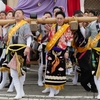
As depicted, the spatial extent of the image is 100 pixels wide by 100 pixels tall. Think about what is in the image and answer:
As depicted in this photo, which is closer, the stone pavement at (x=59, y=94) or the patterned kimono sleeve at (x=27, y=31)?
the patterned kimono sleeve at (x=27, y=31)

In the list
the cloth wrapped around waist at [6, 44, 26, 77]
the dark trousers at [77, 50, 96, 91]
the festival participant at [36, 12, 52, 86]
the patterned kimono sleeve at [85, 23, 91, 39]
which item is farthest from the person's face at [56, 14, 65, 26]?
the dark trousers at [77, 50, 96, 91]

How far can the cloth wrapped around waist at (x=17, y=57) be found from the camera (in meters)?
5.42

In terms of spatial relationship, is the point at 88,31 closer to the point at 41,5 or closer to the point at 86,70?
the point at 86,70

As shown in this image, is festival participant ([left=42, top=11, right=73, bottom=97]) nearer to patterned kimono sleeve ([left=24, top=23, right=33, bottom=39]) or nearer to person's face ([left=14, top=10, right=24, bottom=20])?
patterned kimono sleeve ([left=24, top=23, right=33, bottom=39])

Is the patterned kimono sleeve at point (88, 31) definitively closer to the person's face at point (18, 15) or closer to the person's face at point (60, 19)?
the person's face at point (60, 19)

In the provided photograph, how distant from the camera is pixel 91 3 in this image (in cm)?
1248

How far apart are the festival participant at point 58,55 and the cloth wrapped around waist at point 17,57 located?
470 mm

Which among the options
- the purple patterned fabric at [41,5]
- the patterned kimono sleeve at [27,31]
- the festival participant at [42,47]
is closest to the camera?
the patterned kimono sleeve at [27,31]

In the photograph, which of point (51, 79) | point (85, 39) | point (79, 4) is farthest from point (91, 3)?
point (51, 79)

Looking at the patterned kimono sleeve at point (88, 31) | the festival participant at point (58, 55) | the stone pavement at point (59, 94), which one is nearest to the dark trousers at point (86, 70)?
the stone pavement at point (59, 94)

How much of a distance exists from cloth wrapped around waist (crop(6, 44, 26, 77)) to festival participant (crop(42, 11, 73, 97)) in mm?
470

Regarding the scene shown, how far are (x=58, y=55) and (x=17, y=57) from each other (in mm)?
710

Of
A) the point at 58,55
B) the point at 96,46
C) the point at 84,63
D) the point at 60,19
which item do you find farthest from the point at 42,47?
the point at 96,46

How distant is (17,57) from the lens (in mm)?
5441
